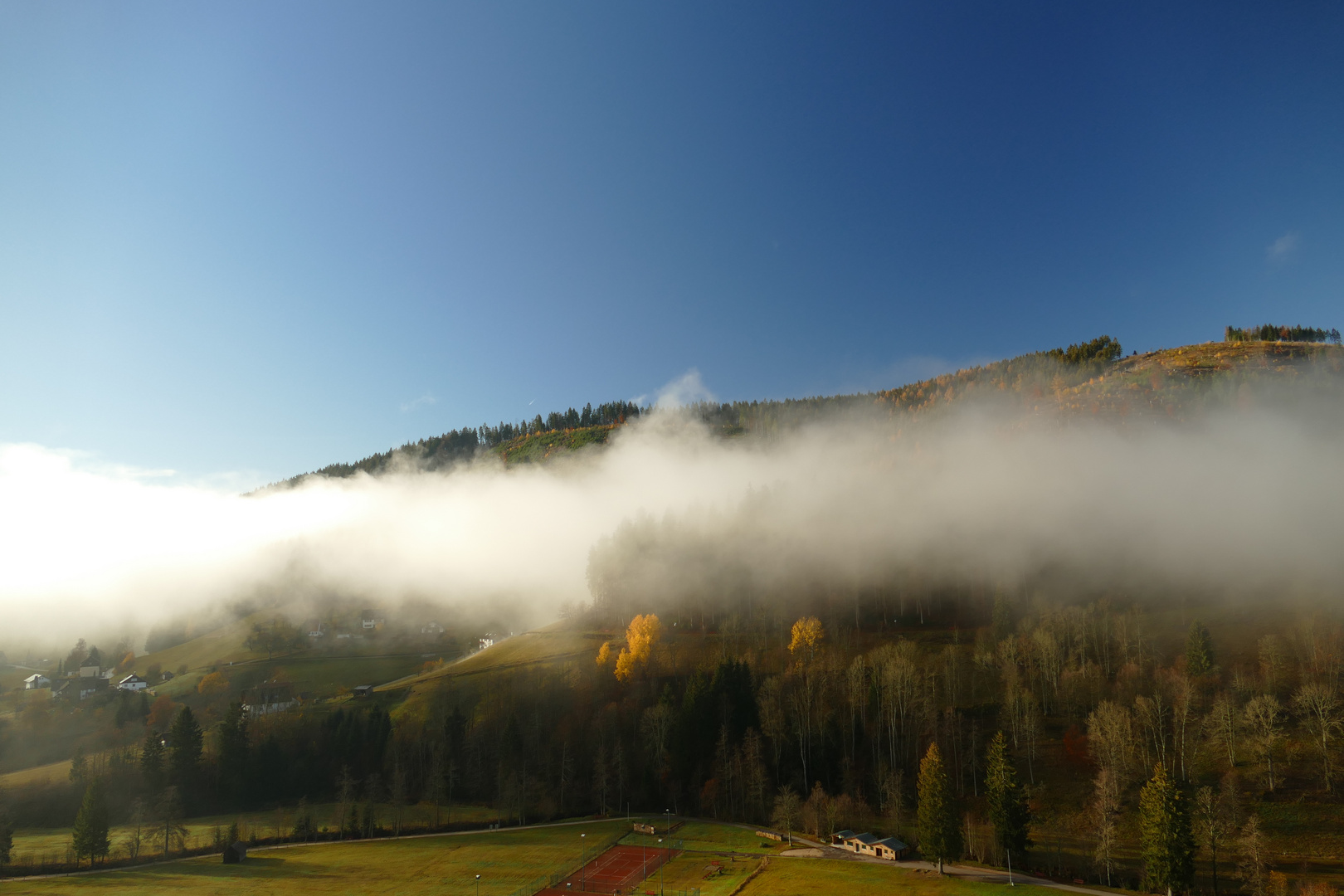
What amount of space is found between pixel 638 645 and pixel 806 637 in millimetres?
31337

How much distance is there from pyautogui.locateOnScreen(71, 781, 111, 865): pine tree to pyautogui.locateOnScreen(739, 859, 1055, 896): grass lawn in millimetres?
76124

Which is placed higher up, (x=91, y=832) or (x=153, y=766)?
(x=91, y=832)

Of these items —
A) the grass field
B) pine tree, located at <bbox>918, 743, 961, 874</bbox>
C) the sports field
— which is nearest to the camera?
pine tree, located at <bbox>918, 743, 961, 874</bbox>

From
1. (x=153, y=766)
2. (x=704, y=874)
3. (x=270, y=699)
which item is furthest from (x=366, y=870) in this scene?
(x=270, y=699)

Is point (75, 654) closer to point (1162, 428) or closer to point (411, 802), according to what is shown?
point (411, 802)

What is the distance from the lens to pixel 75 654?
176625mm

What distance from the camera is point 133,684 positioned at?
6019 inches

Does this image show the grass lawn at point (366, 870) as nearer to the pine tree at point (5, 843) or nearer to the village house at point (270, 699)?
the pine tree at point (5, 843)

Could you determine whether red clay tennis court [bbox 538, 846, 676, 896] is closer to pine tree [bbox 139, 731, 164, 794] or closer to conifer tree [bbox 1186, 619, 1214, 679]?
conifer tree [bbox 1186, 619, 1214, 679]

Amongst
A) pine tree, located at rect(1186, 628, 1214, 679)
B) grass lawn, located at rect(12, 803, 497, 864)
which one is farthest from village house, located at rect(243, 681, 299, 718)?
pine tree, located at rect(1186, 628, 1214, 679)

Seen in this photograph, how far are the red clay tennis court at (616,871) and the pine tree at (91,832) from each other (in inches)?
2214

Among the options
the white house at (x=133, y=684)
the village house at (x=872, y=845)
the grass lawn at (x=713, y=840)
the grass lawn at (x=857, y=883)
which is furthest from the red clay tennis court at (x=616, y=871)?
the white house at (x=133, y=684)

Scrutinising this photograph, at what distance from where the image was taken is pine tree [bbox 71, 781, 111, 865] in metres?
73.6

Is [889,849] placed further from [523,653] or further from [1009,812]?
[523,653]
